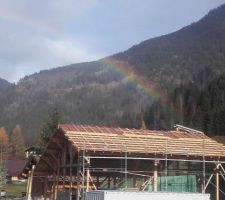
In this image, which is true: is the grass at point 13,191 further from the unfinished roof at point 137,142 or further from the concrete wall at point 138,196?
the concrete wall at point 138,196

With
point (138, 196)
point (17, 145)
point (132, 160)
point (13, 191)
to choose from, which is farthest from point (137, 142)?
Answer: point (17, 145)

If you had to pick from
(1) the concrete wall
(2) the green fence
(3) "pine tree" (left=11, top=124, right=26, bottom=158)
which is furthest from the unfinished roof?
(3) "pine tree" (left=11, top=124, right=26, bottom=158)

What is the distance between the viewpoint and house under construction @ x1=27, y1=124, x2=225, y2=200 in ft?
92.2

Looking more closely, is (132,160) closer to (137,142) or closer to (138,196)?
(137,142)

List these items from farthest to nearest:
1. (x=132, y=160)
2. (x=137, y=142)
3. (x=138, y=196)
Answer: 1. (x=132, y=160)
2. (x=137, y=142)
3. (x=138, y=196)

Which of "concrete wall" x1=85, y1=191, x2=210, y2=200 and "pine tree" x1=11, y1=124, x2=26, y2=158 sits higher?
"pine tree" x1=11, y1=124, x2=26, y2=158

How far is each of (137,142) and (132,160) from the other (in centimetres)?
289

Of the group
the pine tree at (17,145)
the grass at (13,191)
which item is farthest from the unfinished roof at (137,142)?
the pine tree at (17,145)

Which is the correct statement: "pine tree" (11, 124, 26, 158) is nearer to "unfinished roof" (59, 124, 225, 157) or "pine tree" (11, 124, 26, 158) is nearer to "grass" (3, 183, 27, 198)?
"grass" (3, 183, 27, 198)

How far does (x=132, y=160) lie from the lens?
32.0 meters

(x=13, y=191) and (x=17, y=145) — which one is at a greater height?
(x=17, y=145)

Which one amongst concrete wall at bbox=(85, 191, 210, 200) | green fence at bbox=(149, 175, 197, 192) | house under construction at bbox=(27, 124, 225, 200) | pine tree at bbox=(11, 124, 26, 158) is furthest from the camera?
pine tree at bbox=(11, 124, 26, 158)

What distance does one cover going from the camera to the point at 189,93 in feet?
440

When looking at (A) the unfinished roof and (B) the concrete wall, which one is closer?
(B) the concrete wall
